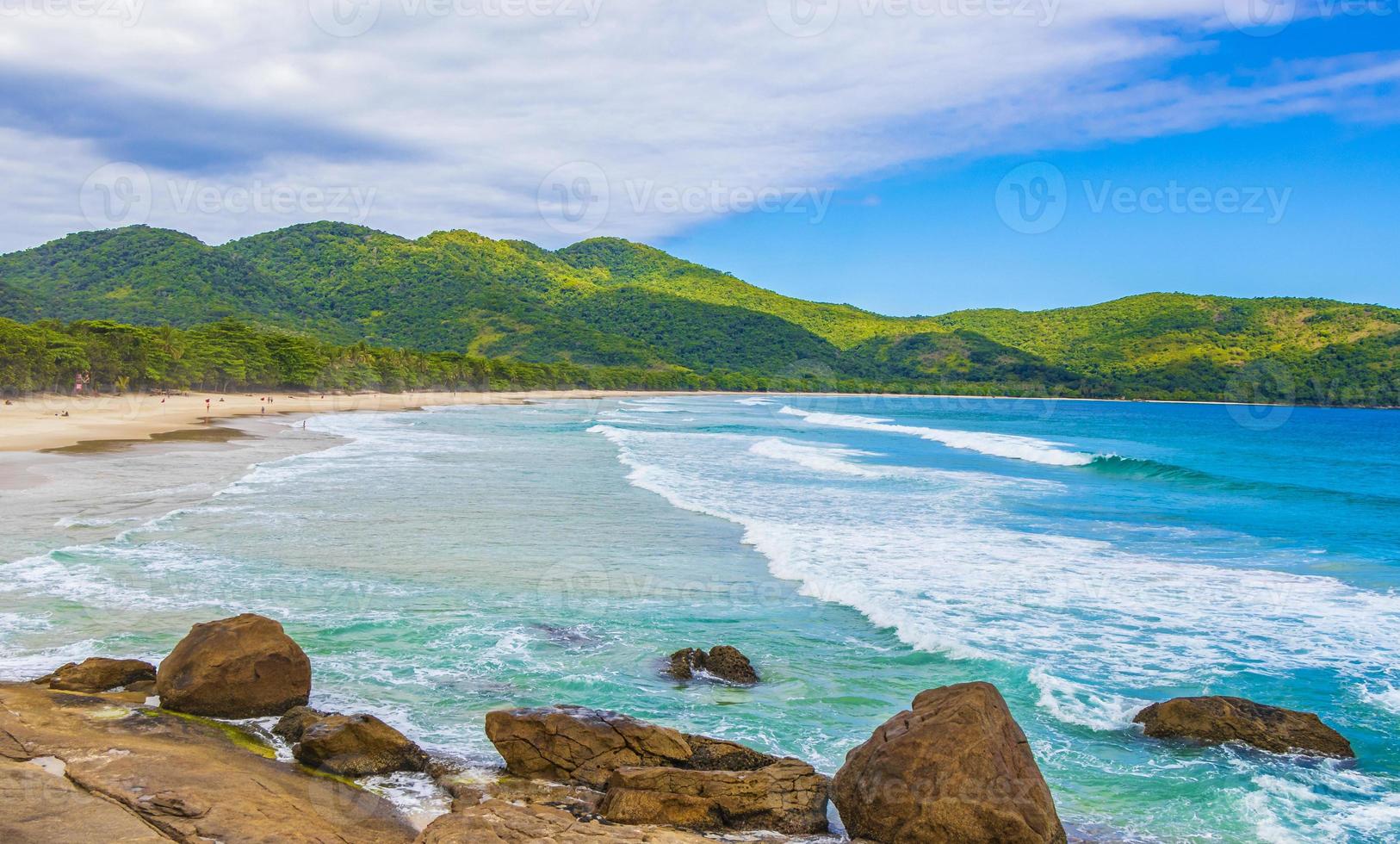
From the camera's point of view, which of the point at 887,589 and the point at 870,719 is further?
the point at 887,589

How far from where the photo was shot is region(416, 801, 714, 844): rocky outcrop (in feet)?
18.9

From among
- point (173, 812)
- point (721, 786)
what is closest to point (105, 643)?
point (173, 812)

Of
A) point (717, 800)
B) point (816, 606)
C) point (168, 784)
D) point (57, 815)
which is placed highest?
point (57, 815)

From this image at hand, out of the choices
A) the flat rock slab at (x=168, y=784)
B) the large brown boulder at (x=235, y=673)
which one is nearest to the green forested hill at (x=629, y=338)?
the large brown boulder at (x=235, y=673)

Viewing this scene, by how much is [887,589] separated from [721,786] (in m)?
8.32

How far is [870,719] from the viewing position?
927cm

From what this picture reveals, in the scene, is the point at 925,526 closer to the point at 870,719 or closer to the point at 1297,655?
the point at 1297,655

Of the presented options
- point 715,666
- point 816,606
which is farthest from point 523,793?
point 816,606

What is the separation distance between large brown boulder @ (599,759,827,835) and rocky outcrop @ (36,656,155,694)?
5319mm

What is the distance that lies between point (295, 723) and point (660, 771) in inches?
139

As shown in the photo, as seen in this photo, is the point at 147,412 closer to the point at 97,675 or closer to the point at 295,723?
the point at 97,675

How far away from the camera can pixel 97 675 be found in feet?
28.6

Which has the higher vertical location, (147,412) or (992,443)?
(992,443)

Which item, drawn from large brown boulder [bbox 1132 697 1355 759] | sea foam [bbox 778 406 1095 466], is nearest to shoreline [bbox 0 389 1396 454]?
large brown boulder [bbox 1132 697 1355 759]
